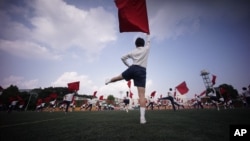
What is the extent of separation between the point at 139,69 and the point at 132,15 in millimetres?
1927

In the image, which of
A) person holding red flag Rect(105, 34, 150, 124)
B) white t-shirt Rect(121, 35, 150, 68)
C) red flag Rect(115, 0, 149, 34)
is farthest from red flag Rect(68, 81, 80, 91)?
white t-shirt Rect(121, 35, 150, 68)

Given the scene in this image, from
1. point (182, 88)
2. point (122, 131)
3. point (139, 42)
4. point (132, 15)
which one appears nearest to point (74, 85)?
point (182, 88)

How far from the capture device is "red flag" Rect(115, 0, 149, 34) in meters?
4.97

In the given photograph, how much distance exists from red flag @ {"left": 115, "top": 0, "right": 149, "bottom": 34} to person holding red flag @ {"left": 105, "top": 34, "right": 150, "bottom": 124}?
79 centimetres

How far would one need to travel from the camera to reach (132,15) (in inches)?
199

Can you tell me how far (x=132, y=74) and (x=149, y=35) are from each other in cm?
126

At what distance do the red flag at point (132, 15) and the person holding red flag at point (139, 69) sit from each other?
0.79m

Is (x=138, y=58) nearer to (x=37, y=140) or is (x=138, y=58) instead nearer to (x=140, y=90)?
(x=140, y=90)

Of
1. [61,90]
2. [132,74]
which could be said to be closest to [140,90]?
[132,74]

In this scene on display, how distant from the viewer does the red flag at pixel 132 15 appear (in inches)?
196

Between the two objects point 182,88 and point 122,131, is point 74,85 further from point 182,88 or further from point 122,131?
point 122,131

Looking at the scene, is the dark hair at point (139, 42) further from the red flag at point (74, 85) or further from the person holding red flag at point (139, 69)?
the red flag at point (74, 85)

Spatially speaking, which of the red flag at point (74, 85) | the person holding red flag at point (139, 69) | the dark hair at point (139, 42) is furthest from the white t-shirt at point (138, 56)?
the red flag at point (74, 85)

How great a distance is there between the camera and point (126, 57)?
423 cm
